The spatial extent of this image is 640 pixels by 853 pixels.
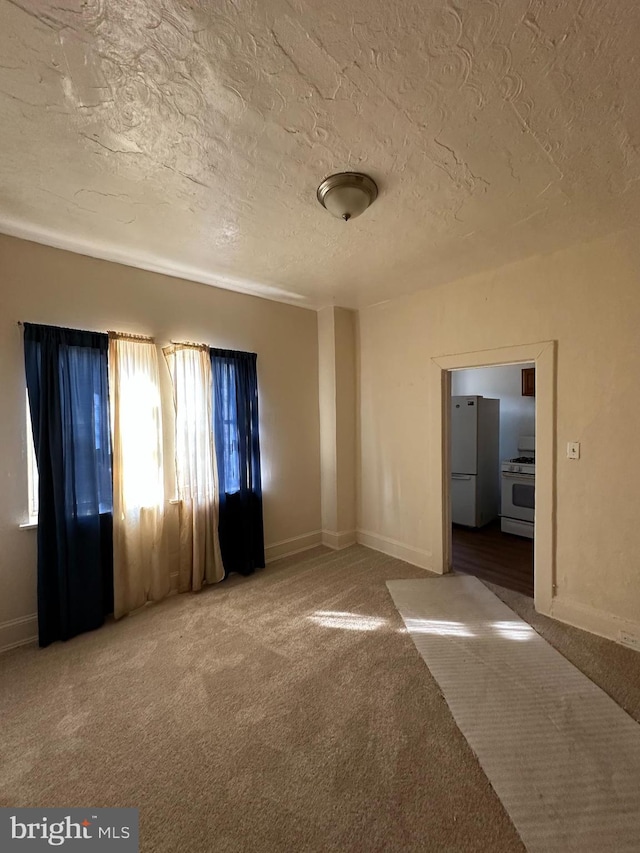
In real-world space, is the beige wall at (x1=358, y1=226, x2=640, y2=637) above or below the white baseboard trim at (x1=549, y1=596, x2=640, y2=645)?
above

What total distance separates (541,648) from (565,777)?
89 cm

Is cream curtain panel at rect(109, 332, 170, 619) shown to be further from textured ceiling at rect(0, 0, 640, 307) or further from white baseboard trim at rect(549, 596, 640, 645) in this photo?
white baseboard trim at rect(549, 596, 640, 645)

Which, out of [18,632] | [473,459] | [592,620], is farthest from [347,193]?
[473,459]

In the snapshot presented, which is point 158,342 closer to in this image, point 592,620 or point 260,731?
point 260,731

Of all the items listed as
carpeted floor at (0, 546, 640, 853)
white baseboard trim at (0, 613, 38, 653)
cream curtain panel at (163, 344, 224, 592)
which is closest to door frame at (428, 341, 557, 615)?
carpeted floor at (0, 546, 640, 853)

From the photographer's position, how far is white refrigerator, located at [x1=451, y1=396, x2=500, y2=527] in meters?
4.78

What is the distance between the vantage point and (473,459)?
477cm

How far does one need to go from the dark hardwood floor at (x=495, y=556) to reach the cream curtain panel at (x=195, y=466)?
242 cm

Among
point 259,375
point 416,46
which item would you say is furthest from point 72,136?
point 259,375

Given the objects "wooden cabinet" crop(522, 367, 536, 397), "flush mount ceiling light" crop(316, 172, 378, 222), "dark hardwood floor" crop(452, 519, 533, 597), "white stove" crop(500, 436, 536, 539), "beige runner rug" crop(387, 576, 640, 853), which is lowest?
"dark hardwood floor" crop(452, 519, 533, 597)

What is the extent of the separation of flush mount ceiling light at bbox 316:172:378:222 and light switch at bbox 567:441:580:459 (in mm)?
2091

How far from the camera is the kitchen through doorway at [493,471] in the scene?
4043mm

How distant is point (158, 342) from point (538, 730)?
11.2 feet

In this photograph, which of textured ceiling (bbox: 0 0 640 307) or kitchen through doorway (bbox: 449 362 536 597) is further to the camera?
kitchen through doorway (bbox: 449 362 536 597)
